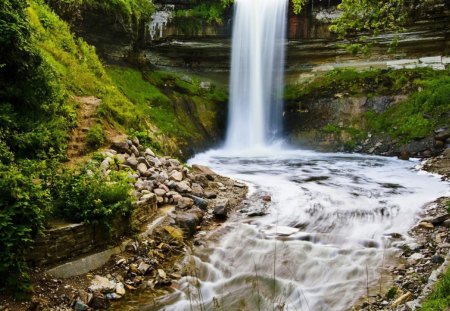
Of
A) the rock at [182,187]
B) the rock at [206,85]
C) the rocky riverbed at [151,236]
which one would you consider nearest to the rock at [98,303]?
the rocky riverbed at [151,236]

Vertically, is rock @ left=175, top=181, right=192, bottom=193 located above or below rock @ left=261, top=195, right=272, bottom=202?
above

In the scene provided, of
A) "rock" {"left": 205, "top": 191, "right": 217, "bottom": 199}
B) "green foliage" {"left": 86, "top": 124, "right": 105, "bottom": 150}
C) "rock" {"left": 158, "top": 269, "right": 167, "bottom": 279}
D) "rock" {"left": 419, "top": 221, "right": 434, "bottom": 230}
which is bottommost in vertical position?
"rock" {"left": 158, "top": 269, "right": 167, "bottom": 279}

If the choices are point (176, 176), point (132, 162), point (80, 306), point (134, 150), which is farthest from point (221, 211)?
point (80, 306)

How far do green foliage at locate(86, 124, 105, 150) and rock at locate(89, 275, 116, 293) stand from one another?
3266 millimetres

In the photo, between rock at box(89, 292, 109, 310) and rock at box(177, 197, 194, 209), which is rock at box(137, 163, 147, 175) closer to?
rock at box(177, 197, 194, 209)

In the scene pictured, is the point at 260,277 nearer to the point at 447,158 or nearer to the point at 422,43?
the point at 447,158

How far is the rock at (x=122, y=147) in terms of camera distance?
8586 millimetres

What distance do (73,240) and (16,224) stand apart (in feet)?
3.21

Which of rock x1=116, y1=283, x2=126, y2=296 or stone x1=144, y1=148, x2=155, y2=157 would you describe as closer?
rock x1=116, y1=283, x2=126, y2=296

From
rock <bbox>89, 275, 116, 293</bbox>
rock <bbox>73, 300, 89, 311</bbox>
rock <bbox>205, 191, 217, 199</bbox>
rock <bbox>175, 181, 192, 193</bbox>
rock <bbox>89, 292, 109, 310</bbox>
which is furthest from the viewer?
rock <bbox>205, 191, 217, 199</bbox>

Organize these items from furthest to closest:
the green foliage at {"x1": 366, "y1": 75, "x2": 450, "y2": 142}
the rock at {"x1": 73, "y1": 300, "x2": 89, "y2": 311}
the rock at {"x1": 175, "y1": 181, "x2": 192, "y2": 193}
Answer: the green foliage at {"x1": 366, "y1": 75, "x2": 450, "y2": 142}
the rock at {"x1": 175, "y1": 181, "x2": 192, "y2": 193}
the rock at {"x1": 73, "y1": 300, "x2": 89, "y2": 311}

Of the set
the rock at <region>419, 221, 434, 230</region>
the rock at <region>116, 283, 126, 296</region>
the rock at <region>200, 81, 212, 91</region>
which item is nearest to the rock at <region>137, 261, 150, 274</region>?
the rock at <region>116, 283, 126, 296</region>

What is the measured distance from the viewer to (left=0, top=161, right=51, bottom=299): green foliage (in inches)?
181

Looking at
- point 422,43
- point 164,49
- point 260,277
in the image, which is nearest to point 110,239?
point 260,277
